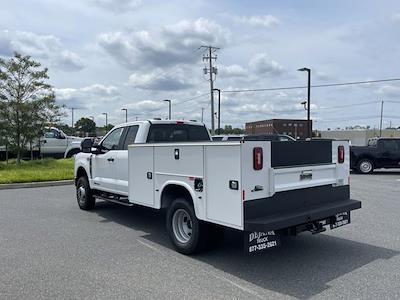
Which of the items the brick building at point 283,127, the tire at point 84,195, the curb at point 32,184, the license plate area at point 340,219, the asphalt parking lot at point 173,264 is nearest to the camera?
the asphalt parking lot at point 173,264

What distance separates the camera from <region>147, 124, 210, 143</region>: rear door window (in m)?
8.14

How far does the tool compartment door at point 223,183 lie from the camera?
5230 mm

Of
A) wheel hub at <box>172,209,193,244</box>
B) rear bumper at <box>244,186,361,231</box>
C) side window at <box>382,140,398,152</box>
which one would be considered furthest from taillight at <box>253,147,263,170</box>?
side window at <box>382,140,398,152</box>

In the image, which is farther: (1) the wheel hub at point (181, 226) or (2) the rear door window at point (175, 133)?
(2) the rear door window at point (175, 133)

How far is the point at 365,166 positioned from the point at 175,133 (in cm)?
1502

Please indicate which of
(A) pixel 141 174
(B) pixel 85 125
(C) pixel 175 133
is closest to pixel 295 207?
(A) pixel 141 174

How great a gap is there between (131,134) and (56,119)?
14181mm

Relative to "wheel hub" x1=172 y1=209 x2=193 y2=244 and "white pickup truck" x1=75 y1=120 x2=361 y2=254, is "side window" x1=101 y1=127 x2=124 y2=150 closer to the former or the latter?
"white pickup truck" x1=75 y1=120 x2=361 y2=254

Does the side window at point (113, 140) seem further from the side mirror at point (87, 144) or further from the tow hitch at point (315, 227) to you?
the tow hitch at point (315, 227)

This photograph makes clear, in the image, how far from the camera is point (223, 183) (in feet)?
17.8

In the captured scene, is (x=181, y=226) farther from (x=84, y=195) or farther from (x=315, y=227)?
(x=84, y=195)

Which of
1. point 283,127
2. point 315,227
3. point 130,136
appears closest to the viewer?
point 315,227

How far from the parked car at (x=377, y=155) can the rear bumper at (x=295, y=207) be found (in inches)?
591

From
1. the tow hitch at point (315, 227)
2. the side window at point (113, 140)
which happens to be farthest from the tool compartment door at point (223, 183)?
the side window at point (113, 140)
